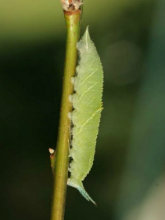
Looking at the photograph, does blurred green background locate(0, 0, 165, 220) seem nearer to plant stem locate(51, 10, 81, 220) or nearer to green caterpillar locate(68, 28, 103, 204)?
green caterpillar locate(68, 28, 103, 204)

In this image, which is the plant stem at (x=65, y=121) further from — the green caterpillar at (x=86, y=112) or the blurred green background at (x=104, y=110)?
the blurred green background at (x=104, y=110)

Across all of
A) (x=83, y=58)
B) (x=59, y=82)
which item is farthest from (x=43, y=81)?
(x=83, y=58)

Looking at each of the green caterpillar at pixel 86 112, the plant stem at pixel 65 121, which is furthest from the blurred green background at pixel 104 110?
the plant stem at pixel 65 121

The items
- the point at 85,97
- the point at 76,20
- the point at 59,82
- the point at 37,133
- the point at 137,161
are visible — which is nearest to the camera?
the point at 76,20

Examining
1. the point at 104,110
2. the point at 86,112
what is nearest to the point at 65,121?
the point at 86,112

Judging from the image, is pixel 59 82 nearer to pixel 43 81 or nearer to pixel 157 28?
pixel 43 81

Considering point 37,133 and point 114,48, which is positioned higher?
point 114,48
